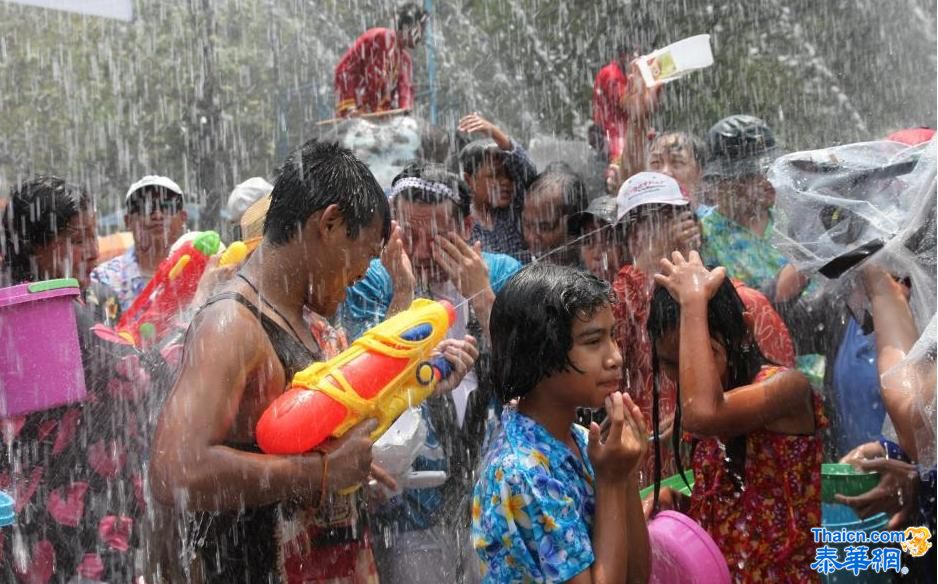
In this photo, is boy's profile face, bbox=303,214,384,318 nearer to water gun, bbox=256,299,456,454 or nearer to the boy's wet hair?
→ water gun, bbox=256,299,456,454

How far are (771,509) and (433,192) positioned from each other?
6.81 feet

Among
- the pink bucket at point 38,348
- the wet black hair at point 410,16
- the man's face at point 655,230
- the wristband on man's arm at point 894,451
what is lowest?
the wristband on man's arm at point 894,451

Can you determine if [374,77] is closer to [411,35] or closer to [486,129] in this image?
[411,35]

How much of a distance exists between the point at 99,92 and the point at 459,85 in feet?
27.3

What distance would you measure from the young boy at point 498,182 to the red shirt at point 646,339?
4.90 ft

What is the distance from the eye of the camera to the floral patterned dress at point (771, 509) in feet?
12.6

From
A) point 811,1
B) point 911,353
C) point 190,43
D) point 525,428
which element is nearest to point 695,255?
point 911,353

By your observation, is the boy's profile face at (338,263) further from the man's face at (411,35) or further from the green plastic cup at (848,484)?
the man's face at (411,35)

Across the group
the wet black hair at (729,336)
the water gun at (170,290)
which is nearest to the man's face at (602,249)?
the wet black hair at (729,336)

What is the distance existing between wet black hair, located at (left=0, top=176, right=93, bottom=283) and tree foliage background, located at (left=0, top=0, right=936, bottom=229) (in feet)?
16.5

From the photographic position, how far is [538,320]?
3.27 m

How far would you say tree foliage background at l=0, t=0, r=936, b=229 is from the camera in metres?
11.3

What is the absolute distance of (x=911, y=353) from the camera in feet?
12.9

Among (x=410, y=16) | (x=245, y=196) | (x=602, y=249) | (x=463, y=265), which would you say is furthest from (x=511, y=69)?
(x=463, y=265)
